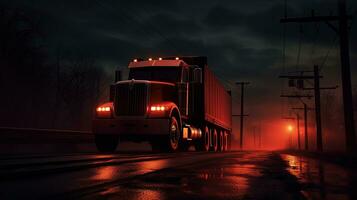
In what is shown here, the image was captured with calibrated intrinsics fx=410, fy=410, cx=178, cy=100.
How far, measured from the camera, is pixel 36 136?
1733cm

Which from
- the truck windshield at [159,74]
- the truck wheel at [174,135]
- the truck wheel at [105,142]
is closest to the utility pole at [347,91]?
the truck windshield at [159,74]

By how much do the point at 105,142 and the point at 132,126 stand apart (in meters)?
1.82

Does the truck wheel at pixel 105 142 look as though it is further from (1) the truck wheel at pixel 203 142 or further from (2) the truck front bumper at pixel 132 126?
(1) the truck wheel at pixel 203 142

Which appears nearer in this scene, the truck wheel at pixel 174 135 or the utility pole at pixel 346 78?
the truck wheel at pixel 174 135

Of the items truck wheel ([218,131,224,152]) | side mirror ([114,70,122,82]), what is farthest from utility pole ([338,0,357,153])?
side mirror ([114,70,122,82])

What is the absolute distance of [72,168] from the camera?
6.63 meters

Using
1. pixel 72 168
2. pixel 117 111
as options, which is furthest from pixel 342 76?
pixel 72 168

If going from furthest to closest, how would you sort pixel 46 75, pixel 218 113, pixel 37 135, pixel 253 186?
pixel 46 75 → pixel 218 113 → pixel 37 135 → pixel 253 186

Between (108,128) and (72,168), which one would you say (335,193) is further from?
(108,128)

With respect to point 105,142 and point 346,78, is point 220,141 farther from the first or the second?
point 105,142

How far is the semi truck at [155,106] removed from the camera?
45.7 feet

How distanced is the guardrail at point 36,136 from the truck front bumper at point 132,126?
143 inches

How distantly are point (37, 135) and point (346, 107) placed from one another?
46.4 ft

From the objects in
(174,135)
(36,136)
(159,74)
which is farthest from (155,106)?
(36,136)
